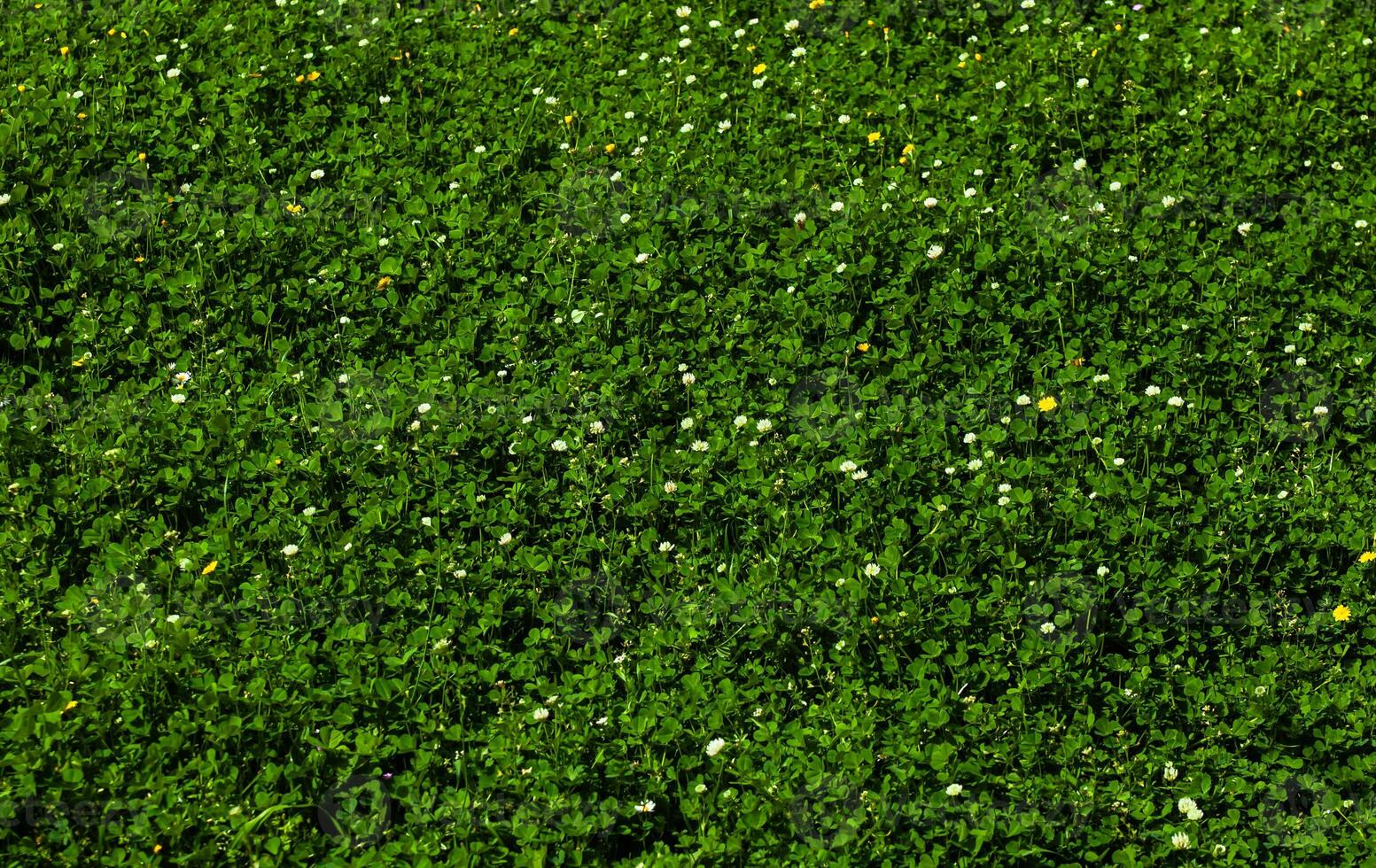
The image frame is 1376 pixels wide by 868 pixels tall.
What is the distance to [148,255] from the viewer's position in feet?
18.3

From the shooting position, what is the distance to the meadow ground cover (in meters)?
3.84

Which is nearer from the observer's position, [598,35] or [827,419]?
[827,419]

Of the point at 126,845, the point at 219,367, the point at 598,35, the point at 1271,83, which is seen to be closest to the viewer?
the point at 126,845

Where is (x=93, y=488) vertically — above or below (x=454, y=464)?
above

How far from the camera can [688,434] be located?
193 inches

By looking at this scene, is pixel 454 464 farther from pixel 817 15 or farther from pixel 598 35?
pixel 817 15

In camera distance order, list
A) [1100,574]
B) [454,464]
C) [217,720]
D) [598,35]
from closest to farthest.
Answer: [217,720] < [1100,574] < [454,464] < [598,35]

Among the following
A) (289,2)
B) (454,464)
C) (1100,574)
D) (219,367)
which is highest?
(289,2)

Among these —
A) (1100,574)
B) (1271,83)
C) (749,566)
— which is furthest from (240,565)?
(1271,83)

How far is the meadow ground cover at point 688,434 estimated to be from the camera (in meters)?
3.84

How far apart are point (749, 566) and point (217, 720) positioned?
1652 millimetres

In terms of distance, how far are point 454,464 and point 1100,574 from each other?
2157 mm

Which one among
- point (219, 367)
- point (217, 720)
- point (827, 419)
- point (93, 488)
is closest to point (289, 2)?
point (219, 367)

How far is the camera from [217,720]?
153 inches
